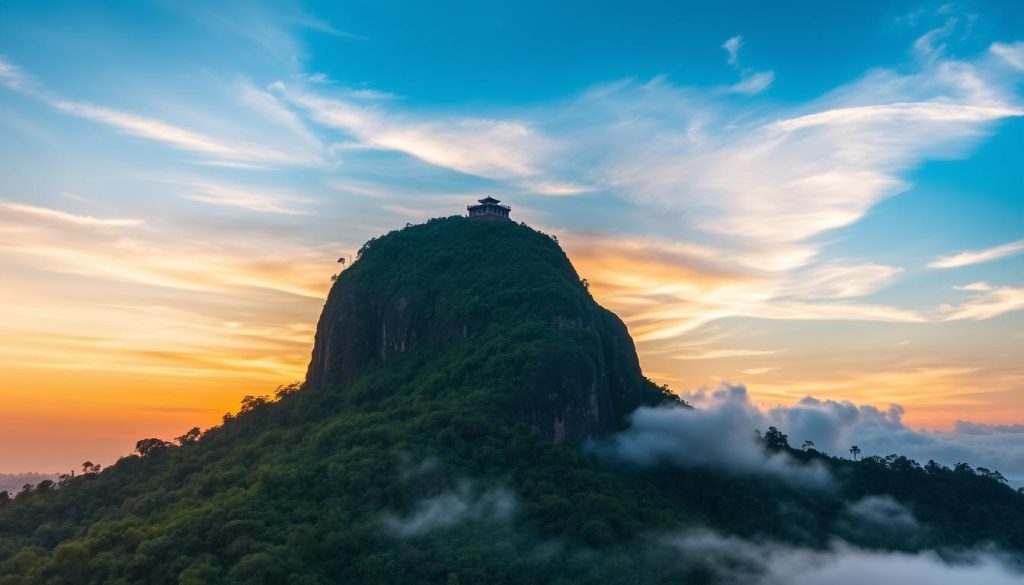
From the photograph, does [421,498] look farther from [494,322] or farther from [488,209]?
[488,209]

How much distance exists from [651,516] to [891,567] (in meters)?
34.0

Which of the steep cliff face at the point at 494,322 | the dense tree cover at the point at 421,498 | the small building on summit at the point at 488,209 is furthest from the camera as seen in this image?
the small building on summit at the point at 488,209

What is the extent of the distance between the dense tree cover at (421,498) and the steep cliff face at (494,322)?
1.81 feet

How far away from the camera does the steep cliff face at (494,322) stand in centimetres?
7900

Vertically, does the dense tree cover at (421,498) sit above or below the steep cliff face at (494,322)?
below

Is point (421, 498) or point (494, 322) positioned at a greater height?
point (494, 322)

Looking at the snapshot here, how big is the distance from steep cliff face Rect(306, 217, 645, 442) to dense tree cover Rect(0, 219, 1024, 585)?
0.55 m

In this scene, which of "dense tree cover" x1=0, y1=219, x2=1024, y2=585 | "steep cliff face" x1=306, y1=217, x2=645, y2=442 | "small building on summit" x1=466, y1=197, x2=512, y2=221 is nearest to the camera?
"dense tree cover" x1=0, y1=219, x2=1024, y2=585

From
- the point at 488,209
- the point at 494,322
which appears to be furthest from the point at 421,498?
the point at 488,209

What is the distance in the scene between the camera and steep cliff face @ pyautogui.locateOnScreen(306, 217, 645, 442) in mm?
79000

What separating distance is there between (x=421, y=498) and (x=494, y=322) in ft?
103

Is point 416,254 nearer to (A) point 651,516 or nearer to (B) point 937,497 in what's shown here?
(A) point 651,516

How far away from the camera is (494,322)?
3548 inches

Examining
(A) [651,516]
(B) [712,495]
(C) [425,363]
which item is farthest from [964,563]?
(C) [425,363]
